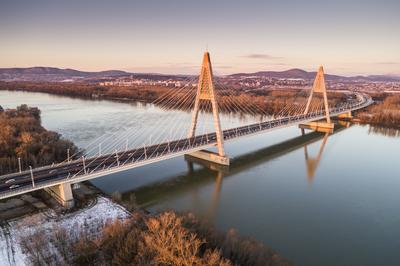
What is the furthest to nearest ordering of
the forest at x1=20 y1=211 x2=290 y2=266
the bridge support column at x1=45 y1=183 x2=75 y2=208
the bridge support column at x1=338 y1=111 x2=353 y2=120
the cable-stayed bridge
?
the bridge support column at x1=338 y1=111 x2=353 y2=120 → the cable-stayed bridge → the bridge support column at x1=45 y1=183 x2=75 y2=208 → the forest at x1=20 y1=211 x2=290 y2=266

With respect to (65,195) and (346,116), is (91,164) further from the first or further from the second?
(346,116)

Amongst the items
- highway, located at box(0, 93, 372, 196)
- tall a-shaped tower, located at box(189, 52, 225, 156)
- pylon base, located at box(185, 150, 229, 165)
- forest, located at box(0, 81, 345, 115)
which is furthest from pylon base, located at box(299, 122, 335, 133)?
tall a-shaped tower, located at box(189, 52, 225, 156)

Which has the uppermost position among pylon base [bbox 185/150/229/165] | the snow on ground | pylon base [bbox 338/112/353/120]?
pylon base [bbox 338/112/353/120]

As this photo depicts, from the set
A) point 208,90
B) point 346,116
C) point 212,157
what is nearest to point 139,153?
point 212,157

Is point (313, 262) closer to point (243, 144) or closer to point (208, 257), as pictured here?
point (208, 257)

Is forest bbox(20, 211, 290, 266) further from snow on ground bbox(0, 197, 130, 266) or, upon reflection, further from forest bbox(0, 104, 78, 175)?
forest bbox(0, 104, 78, 175)
